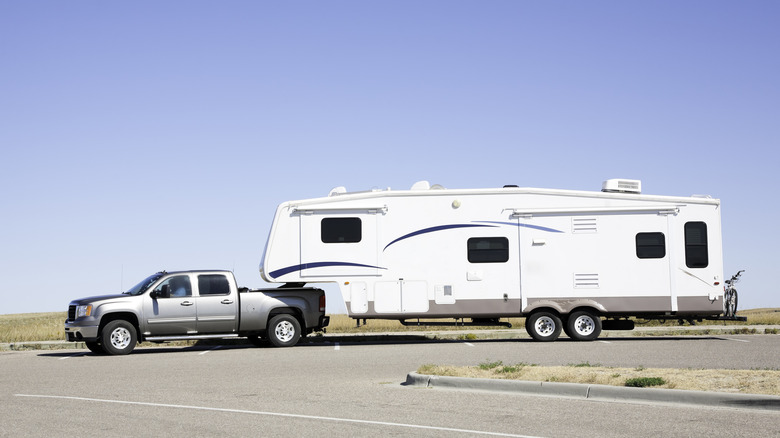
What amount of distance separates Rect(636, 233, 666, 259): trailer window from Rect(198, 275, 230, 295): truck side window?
31.8 ft

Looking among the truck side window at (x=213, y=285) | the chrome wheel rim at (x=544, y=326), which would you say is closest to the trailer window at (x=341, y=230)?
Answer: the truck side window at (x=213, y=285)

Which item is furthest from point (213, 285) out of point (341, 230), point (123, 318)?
point (341, 230)

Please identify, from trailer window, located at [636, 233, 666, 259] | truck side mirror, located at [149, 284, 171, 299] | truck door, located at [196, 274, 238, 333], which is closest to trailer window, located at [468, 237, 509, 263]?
trailer window, located at [636, 233, 666, 259]

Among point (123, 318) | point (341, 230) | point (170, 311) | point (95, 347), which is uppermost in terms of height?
point (341, 230)

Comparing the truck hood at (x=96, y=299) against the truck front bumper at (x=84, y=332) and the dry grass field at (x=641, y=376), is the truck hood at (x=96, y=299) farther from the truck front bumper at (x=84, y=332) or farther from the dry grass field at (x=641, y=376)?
the dry grass field at (x=641, y=376)

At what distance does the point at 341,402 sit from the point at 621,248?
11224mm

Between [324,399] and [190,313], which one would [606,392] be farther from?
[190,313]

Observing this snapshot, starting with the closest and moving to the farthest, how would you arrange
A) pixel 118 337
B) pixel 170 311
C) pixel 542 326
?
pixel 118 337, pixel 170 311, pixel 542 326

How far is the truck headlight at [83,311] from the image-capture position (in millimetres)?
18500

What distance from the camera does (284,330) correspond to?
65.0ft

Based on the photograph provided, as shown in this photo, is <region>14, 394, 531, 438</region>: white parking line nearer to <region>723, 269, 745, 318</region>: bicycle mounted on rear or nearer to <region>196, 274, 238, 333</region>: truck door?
<region>196, 274, 238, 333</region>: truck door

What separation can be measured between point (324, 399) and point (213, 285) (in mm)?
9176

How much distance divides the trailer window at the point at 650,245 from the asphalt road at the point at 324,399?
2.43 m

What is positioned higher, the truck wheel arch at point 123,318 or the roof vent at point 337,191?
the roof vent at point 337,191
